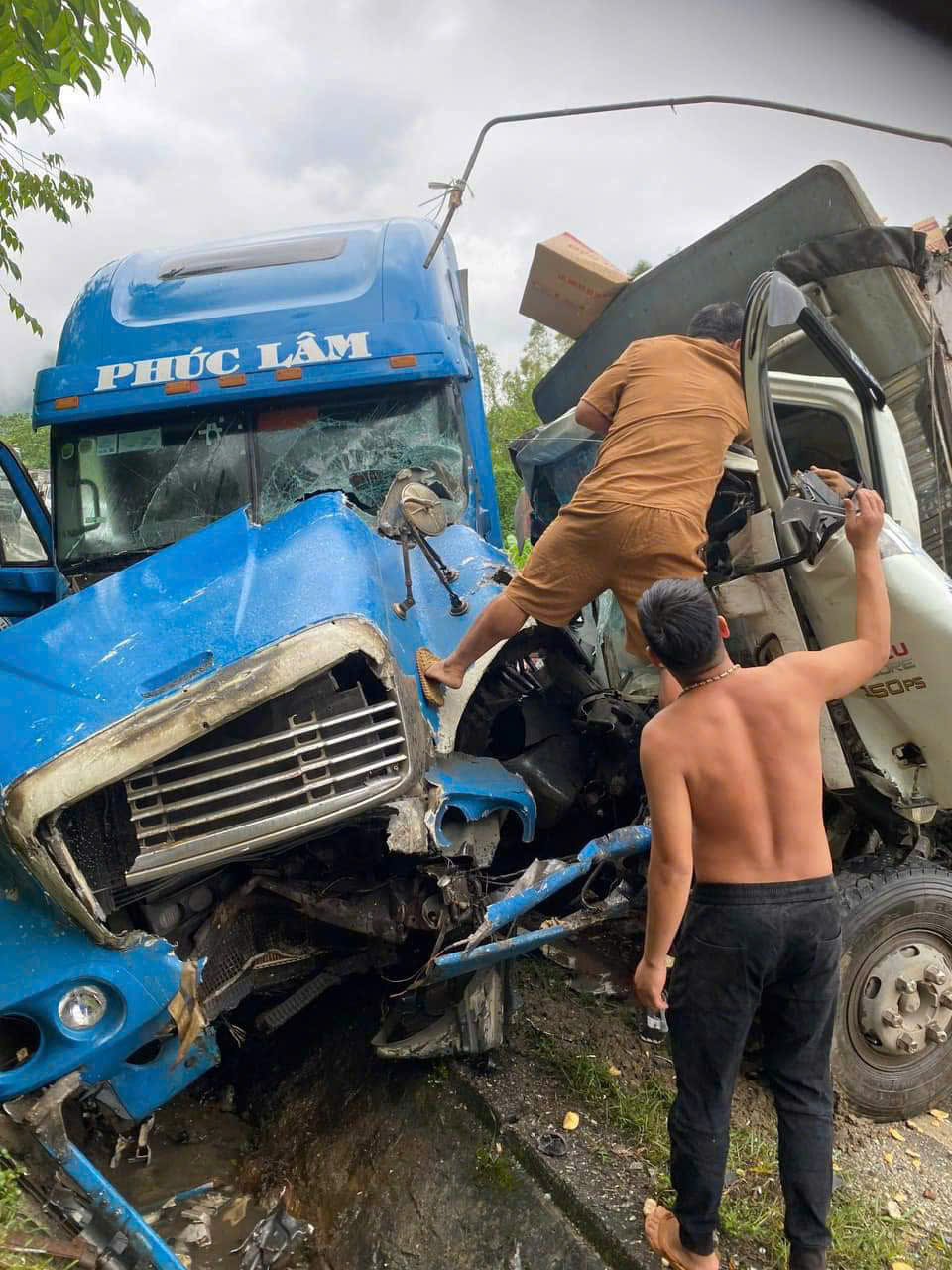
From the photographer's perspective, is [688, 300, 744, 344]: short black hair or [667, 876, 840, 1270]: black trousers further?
[688, 300, 744, 344]: short black hair

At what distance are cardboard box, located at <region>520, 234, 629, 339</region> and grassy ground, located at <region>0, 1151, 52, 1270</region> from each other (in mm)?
5091

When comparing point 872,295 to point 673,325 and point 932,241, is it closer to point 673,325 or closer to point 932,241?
point 932,241

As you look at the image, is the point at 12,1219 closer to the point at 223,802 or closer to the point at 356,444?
the point at 223,802

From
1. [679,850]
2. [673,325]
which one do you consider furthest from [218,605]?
[673,325]

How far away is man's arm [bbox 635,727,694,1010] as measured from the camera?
6.95ft

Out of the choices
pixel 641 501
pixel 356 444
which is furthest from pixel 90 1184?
pixel 356 444

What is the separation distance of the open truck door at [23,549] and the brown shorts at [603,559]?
227cm

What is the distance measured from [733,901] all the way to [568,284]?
443 centimetres

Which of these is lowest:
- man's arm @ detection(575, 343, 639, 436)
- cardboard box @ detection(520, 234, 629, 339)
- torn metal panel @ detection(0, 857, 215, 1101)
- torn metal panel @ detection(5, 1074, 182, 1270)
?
torn metal panel @ detection(5, 1074, 182, 1270)

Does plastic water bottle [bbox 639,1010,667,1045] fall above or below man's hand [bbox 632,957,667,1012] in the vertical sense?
below

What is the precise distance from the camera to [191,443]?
13.5ft

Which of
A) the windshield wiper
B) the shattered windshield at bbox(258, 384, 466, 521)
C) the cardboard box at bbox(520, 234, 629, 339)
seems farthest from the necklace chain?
the cardboard box at bbox(520, 234, 629, 339)

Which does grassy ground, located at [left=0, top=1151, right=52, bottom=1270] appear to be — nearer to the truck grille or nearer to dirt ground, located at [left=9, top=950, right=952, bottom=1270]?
dirt ground, located at [left=9, top=950, right=952, bottom=1270]

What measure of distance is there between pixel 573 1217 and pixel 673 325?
14.7 ft
